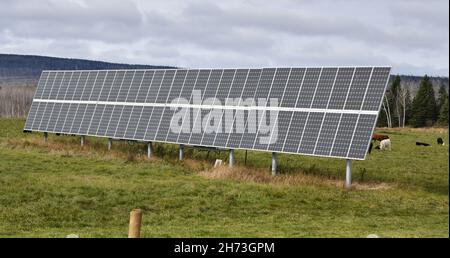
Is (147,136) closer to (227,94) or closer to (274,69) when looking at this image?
(227,94)

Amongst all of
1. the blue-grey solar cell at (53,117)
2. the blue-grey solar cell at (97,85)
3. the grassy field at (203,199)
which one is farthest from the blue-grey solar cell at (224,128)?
the blue-grey solar cell at (53,117)

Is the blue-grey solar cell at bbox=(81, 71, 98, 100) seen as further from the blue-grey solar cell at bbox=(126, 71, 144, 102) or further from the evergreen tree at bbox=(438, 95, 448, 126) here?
the evergreen tree at bbox=(438, 95, 448, 126)

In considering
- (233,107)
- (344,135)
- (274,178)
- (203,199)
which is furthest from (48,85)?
(203,199)

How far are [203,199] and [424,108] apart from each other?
86188 mm

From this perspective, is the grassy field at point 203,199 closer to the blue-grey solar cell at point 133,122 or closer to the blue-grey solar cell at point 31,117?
the blue-grey solar cell at point 133,122

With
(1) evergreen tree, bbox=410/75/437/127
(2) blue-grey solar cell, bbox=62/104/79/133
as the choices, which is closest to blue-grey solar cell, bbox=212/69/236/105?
(2) blue-grey solar cell, bbox=62/104/79/133

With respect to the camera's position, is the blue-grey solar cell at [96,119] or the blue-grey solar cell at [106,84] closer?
the blue-grey solar cell at [96,119]

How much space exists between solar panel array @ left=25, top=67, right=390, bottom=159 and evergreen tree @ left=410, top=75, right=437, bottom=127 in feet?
236

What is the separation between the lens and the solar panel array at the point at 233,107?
2495cm

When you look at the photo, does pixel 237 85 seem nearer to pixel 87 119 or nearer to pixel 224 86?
pixel 224 86

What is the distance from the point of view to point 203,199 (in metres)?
20.6

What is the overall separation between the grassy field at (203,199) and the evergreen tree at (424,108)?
7278 centimetres

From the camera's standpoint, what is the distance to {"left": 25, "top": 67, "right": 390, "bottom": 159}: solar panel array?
24953mm
